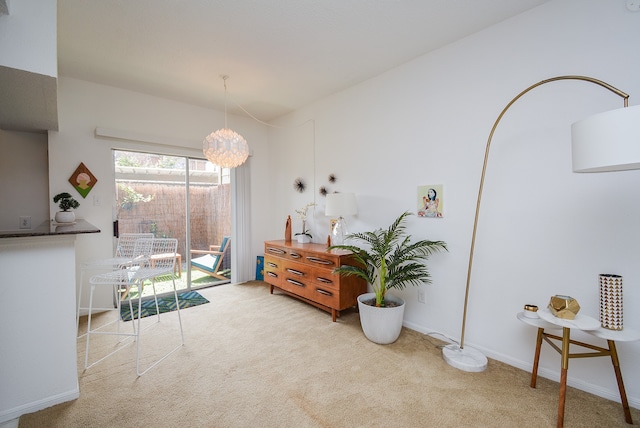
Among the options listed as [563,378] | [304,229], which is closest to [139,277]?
[304,229]

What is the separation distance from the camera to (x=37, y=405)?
1.71m

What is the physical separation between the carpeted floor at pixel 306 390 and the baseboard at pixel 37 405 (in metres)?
0.04

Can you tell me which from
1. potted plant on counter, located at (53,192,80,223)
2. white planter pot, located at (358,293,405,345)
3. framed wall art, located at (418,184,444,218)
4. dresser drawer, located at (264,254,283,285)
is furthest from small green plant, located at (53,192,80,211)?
framed wall art, located at (418,184,444,218)

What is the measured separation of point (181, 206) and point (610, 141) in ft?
14.3

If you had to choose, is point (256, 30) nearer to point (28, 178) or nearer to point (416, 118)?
point (416, 118)

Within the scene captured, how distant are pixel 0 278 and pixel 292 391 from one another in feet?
6.14

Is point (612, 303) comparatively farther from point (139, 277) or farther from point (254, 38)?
point (254, 38)

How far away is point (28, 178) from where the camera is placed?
305 centimetres

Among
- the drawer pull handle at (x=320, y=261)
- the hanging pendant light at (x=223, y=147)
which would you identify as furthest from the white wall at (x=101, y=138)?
the drawer pull handle at (x=320, y=261)

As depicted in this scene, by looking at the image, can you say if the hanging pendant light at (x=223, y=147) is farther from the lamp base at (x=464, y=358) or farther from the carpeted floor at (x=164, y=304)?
the lamp base at (x=464, y=358)

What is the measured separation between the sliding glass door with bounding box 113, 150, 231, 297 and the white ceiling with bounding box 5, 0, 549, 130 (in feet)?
3.43

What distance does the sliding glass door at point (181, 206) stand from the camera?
12.1 feet

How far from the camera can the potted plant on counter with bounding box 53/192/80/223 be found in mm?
2582

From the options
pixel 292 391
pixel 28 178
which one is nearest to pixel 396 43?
pixel 292 391
